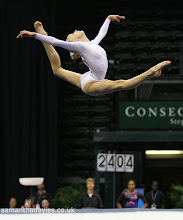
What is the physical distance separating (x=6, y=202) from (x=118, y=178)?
11.9 ft

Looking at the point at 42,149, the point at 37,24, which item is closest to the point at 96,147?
the point at 42,149

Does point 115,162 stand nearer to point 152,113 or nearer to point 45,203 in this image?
point 45,203

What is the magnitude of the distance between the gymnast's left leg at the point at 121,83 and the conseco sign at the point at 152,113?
928 centimetres

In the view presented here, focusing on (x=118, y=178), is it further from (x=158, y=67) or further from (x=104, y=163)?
(x=158, y=67)

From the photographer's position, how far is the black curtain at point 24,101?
1764 cm

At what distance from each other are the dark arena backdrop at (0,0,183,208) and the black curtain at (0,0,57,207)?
29mm

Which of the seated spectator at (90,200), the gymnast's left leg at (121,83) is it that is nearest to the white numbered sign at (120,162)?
the seated spectator at (90,200)

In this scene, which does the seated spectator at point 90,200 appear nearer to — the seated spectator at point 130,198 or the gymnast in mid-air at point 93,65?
the seated spectator at point 130,198

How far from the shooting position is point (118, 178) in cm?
1673

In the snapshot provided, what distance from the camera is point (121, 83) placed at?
6.70 metres

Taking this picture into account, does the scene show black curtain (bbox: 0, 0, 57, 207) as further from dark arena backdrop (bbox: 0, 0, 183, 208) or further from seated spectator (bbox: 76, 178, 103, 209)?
seated spectator (bbox: 76, 178, 103, 209)

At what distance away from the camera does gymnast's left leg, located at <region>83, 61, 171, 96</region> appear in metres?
6.57

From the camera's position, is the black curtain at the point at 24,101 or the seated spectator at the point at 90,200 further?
the black curtain at the point at 24,101

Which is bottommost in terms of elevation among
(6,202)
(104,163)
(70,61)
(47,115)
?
(6,202)
